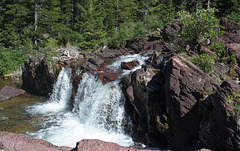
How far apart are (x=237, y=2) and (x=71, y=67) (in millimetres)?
26000

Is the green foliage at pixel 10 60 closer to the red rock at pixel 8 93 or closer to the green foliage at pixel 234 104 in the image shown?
the red rock at pixel 8 93

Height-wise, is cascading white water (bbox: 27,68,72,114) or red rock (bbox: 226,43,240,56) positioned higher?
red rock (bbox: 226,43,240,56)

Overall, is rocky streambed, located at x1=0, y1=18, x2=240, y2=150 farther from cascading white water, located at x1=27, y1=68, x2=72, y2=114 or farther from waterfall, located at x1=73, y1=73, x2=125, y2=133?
cascading white water, located at x1=27, y1=68, x2=72, y2=114

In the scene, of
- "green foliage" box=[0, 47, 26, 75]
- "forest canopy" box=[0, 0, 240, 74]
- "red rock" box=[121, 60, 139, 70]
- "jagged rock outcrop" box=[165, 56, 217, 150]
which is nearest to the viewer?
"jagged rock outcrop" box=[165, 56, 217, 150]

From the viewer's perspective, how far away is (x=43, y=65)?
16.4 m

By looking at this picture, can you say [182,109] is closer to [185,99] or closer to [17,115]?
[185,99]

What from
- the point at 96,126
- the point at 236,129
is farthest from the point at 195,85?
the point at 96,126

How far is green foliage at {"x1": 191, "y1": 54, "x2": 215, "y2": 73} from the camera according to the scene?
301 inches

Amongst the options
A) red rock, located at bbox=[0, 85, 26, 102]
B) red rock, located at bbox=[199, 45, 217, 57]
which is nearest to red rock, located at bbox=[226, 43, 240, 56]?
red rock, located at bbox=[199, 45, 217, 57]

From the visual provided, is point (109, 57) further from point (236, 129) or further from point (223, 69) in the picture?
point (236, 129)

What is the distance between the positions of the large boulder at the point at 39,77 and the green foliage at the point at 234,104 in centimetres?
1372

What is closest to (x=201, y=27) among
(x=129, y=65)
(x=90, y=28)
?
(x=129, y=65)

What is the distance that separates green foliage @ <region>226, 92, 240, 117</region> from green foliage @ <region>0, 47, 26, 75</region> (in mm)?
23233

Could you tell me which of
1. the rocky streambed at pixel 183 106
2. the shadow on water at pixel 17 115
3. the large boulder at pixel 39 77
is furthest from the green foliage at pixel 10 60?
the rocky streambed at pixel 183 106
